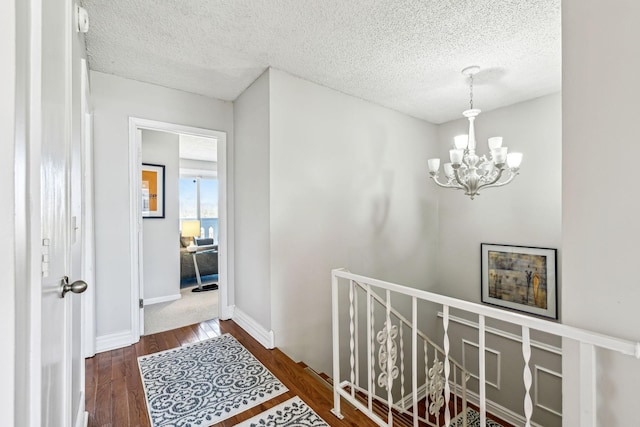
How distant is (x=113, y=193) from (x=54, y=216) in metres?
2.11

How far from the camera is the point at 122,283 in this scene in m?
2.65

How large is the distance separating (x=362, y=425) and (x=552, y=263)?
115 inches

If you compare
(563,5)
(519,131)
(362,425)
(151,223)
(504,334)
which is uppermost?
(519,131)

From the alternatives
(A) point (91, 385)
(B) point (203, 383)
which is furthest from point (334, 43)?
(A) point (91, 385)

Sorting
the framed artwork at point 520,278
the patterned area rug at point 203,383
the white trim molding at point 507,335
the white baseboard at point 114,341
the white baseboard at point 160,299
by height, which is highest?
the framed artwork at point 520,278

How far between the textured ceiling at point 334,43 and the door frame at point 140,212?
42cm

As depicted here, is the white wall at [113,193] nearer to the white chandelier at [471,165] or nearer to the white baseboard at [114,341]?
the white baseboard at [114,341]

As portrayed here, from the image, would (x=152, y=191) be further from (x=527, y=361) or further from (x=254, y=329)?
(x=527, y=361)

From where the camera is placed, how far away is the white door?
69cm

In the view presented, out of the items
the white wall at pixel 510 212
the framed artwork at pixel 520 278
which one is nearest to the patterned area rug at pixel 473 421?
the white wall at pixel 510 212

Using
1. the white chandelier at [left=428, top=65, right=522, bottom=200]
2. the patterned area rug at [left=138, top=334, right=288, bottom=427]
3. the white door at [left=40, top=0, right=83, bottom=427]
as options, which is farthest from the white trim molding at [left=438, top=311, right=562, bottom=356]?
the white door at [left=40, top=0, right=83, bottom=427]

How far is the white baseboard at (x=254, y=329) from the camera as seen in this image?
256 cm

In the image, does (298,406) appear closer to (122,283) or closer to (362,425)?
(362,425)

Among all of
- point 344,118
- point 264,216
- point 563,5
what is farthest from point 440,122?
point 563,5
